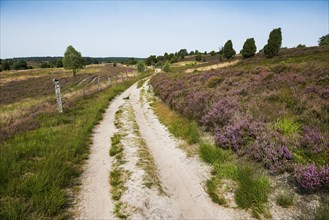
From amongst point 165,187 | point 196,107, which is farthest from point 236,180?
point 196,107

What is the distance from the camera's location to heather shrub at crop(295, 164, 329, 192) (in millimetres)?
4297

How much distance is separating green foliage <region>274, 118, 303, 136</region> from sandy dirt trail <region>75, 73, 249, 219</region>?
102 inches

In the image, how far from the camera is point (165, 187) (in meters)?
5.25

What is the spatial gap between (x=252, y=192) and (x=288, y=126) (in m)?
3.16

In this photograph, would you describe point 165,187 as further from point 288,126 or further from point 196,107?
point 196,107

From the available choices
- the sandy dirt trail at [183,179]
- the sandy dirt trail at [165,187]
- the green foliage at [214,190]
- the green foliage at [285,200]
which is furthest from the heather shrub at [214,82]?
the green foliage at [285,200]

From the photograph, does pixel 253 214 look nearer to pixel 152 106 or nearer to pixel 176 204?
pixel 176 204

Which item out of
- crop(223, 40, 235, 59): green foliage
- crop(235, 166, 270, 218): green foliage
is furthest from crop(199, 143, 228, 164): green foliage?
crop(223, 40, 235, 59): green foliage

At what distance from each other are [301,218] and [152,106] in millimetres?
12648

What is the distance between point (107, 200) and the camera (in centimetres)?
465

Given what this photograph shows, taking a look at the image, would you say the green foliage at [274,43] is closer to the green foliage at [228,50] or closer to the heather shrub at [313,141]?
the green foliage at [228,50]

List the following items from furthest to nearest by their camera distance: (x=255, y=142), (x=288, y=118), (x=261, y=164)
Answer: (x=288, y=118) → (x=255, y=142) → (x=261, y=164)

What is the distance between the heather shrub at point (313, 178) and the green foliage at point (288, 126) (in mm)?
2079

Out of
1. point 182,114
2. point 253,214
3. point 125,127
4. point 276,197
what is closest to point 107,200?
point 253,214
